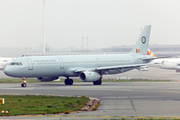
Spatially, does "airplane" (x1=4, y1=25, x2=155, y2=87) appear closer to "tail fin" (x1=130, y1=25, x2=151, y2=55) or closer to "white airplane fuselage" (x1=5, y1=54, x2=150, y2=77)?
"white airplane fuselage" (x1=5, y1=54, x2=150, y2=77)

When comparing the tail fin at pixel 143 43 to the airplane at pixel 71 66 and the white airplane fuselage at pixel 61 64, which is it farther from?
the white airplane fuselage at pixel 61 64

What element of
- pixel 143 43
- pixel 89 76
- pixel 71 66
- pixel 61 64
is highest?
pixel 143 43

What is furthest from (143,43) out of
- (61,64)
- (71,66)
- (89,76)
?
(61,64)

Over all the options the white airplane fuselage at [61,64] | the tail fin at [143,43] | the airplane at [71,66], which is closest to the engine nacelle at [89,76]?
the airplane at [71,66]

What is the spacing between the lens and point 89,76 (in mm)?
46812

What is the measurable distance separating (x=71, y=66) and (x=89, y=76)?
4.06 meters

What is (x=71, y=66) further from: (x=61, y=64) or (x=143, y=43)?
(x=143, y=43)

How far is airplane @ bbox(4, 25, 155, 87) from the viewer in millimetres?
45281

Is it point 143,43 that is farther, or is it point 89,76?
point 143,43

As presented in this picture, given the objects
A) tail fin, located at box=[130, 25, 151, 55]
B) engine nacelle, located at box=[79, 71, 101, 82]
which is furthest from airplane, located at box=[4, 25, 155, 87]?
tail fin, located at box=[130, 25, 151, 55]

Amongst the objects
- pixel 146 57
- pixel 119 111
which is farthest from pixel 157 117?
pixel 146 57

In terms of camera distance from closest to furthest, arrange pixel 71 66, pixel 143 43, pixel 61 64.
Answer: pixel 61 64
pixel 71 66
pixel 143 43

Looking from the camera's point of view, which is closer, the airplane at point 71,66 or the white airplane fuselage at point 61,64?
the white airplane fuselage at point 61,64

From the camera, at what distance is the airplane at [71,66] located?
4528cm
